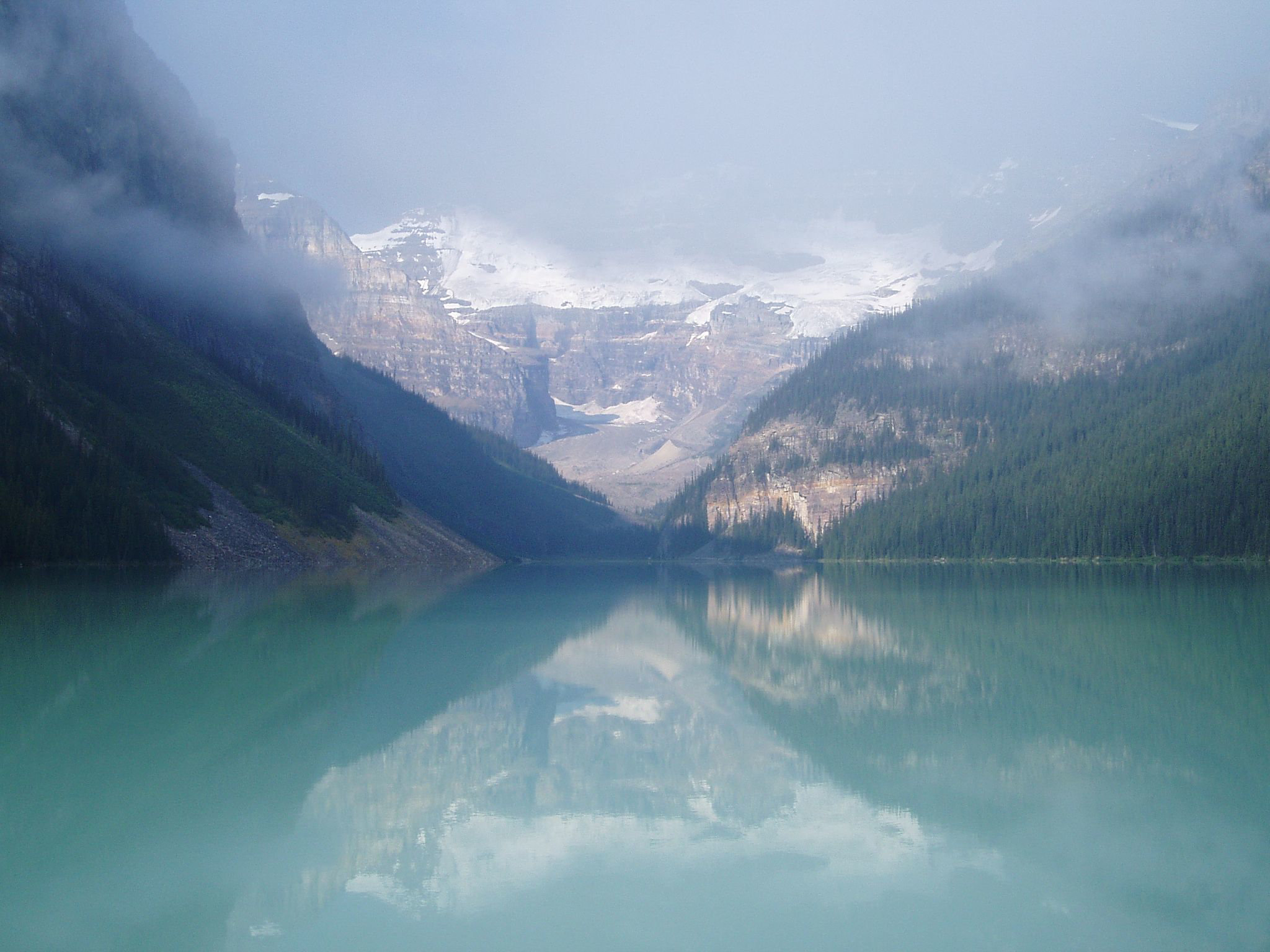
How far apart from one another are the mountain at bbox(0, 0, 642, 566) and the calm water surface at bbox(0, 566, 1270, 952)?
5458 cm

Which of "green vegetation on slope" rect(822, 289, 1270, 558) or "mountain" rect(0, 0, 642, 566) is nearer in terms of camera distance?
"mountain" rect(0, 0, 642, 566)

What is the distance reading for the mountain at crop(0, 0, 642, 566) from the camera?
79.1 meters

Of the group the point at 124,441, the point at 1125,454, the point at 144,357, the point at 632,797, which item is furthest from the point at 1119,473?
the point at 632,797

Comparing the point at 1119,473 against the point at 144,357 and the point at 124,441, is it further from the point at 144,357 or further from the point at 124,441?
the point at 144,357

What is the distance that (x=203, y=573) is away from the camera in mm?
77562

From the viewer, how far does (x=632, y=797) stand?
1439cm

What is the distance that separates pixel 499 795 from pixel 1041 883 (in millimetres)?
7200

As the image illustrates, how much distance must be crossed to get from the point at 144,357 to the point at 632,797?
112134mm

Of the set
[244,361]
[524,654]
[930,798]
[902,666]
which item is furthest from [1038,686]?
[244,361]

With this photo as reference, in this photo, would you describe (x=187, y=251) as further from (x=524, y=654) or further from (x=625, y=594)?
(x=524, y=654)

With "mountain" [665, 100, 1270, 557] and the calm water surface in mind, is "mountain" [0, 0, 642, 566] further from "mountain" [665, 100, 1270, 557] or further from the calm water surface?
"mountain" [665, 100, 1270, 557]

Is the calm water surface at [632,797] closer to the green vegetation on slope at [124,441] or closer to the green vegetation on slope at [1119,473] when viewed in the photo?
the green vegetation on slope at [124,441]

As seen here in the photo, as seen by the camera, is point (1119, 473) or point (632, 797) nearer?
point (632, 797)

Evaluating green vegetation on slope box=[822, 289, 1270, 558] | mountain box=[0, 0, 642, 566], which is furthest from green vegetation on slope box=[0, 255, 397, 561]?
green vegetation on slope box=[822, 289, 1270, 558]
